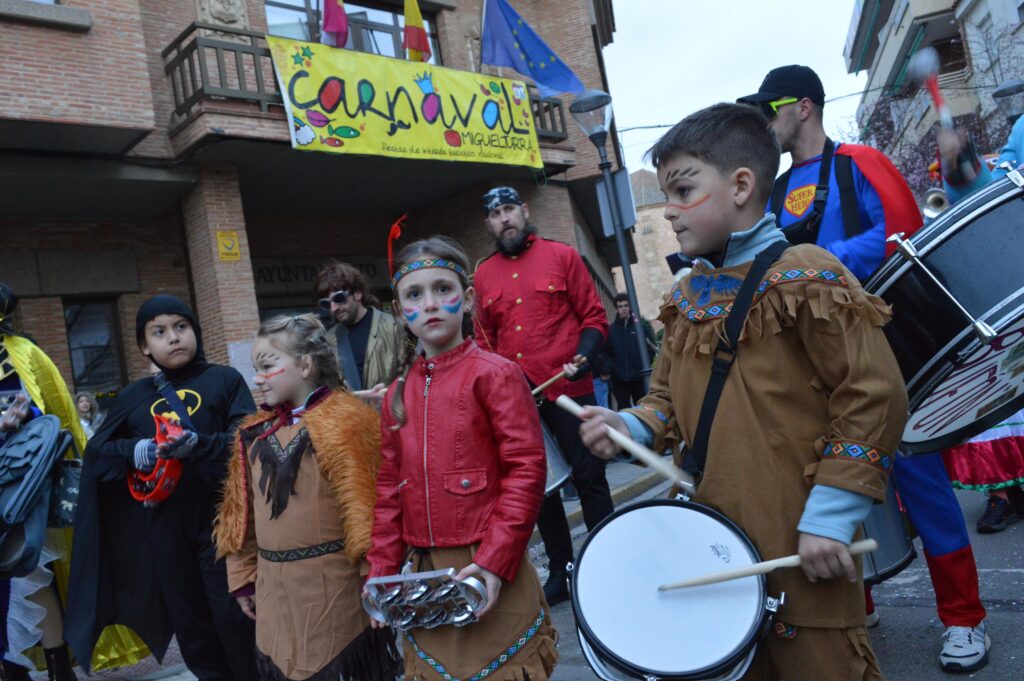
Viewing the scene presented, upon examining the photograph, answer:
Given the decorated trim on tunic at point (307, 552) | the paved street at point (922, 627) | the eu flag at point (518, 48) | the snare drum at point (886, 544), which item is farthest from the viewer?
the eu flag at point (518, 48)

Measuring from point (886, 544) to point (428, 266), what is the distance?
1.75 metres

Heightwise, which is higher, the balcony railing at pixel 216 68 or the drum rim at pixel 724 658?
the balcony railing at pixel 216 68

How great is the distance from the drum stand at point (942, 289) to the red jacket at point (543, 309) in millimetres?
2342

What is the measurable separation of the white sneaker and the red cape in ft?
4.40

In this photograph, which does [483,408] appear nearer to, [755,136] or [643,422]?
[643,422]

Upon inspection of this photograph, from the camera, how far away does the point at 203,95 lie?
34.9 ft

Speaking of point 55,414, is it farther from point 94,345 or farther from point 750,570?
point 94,345

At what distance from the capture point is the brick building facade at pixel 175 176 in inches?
394

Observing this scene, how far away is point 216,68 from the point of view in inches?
471

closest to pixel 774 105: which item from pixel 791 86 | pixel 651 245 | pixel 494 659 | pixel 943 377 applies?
pixel 791 86

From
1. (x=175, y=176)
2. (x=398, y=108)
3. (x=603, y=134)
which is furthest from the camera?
(x=398, y=108)

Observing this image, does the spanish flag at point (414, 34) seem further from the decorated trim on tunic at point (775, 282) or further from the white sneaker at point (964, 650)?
the decorated trim on tunic at point (775, 282)

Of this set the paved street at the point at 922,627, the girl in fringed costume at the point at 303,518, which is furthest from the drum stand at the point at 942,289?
the girl in fringed costume at the point at 303,518

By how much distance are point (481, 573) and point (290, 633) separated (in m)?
0.89
